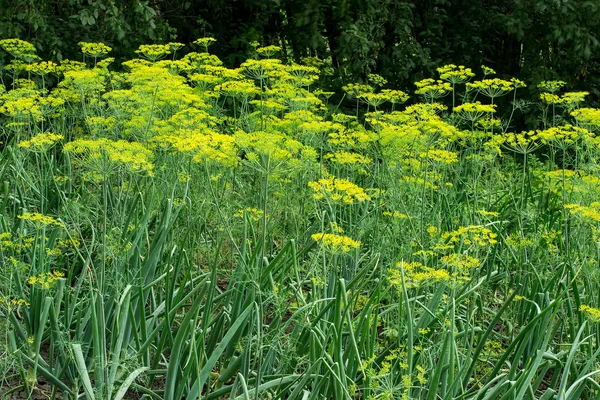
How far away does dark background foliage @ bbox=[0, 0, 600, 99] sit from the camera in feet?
26.3

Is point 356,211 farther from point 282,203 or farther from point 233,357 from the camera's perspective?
point 233,357

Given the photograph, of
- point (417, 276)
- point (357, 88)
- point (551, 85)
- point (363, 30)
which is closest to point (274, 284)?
point (417, 276)

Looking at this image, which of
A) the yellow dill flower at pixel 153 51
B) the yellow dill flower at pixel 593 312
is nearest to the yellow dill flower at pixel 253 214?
the yellow dill flower at pixel 593 312

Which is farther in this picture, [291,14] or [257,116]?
[291,14]

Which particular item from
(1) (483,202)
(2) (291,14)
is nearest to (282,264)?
(1) (483,202)

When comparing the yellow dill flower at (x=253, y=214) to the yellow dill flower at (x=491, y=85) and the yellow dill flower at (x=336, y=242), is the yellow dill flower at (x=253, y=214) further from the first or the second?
the yellow dill flower at (x=491, y=85)

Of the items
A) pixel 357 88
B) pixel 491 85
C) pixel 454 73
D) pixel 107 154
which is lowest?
pixel 357 88

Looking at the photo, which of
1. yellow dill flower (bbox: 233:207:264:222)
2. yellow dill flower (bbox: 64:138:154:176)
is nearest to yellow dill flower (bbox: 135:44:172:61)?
yellow dill flower (bbox: 233:207:264:222)

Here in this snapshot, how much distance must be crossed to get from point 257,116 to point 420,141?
138 centimetres

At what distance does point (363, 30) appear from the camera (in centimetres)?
832

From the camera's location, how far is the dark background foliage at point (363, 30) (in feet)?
26.3

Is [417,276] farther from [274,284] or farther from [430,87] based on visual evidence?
[430,87]

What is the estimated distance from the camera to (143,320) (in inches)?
147

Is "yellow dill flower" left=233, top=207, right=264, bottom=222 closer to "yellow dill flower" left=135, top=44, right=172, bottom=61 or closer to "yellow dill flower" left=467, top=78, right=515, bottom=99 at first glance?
"yellow dill flower" left=467, top=78, right=515, bottom=99
